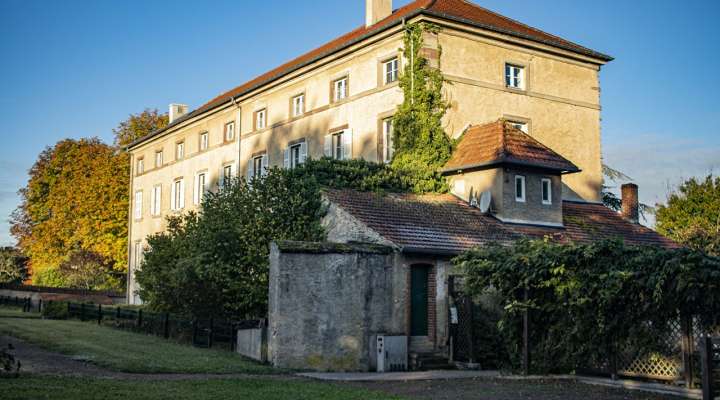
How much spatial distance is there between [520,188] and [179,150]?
25.7 meters

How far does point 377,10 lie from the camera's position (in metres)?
30.9

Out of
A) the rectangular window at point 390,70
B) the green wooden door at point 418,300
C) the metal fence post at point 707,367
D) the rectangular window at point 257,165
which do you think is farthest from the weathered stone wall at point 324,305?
the rectangular window at point 257,165

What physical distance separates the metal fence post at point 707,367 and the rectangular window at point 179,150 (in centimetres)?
3643

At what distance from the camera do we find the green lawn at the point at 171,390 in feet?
37.5

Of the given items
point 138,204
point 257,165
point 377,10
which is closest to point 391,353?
point 377,10

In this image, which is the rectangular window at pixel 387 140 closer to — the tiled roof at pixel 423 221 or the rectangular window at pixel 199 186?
the tiled roof at pixel 423 221

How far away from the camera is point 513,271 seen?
53.3ft

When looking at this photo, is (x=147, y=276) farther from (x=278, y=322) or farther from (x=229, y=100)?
(x=229, y=100)

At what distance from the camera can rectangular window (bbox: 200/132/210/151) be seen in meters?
41.3

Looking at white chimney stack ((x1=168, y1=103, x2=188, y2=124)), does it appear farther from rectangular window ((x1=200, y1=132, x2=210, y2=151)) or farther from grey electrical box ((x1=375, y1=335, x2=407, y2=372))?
grey electrical box ((x1=375, y1=335, x2=407, y2=372))

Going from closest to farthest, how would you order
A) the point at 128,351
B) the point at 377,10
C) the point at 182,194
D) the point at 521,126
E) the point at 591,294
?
the point at 591,294
the point at 128,351
the point at 521,126
the point at 377,10
the point at 182,194

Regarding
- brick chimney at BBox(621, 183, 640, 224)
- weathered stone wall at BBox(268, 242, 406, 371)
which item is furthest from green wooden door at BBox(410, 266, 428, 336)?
brick chimney at BBox(621, 183, 640, 224)

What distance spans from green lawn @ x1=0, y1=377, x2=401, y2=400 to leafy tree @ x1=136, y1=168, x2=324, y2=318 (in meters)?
7.04

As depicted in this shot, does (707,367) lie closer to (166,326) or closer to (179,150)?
(166,326)
